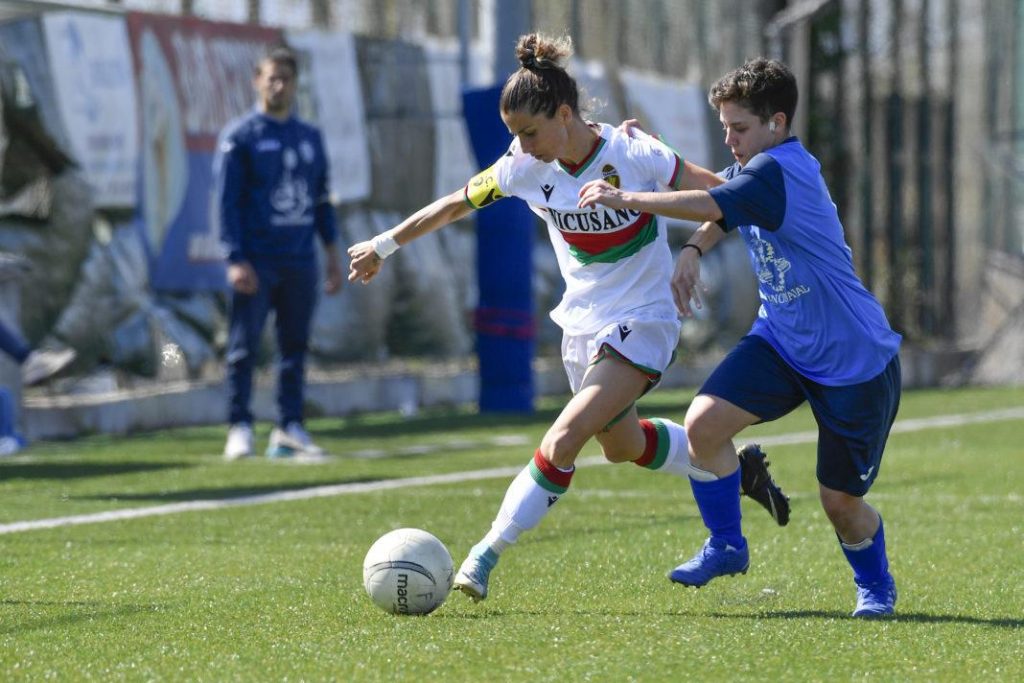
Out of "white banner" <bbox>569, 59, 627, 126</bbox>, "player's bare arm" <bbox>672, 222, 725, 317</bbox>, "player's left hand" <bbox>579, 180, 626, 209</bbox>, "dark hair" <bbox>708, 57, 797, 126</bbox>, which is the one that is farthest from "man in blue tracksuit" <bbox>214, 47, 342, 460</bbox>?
"white banner" <bbox>569, 59, 627, 126</bbox>

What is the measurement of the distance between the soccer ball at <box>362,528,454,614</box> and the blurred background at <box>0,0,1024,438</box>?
5.67 feet

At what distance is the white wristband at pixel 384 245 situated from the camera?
6234 mm

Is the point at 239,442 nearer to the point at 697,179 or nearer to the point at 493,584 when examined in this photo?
the point at 493,584

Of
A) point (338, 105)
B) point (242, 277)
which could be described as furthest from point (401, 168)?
point (242, 277)

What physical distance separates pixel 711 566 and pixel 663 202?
54.7 inches

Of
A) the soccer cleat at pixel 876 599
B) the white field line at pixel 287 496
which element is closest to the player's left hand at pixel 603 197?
the soccer cleat at pixel 876 599

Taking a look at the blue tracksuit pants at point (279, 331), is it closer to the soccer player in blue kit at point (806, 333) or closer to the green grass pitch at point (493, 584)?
the green grass pitch at point (493, 584)

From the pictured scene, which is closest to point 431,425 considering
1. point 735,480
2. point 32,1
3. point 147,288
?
point 147,288

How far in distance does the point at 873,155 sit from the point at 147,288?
41.3 ft

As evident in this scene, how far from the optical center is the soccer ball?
5586 millimetres

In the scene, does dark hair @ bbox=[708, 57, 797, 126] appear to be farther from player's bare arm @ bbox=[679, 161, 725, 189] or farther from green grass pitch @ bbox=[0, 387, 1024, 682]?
green grass pitch @ bbox=[0, 387, 1024, 682]

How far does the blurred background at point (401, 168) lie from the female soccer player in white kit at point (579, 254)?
12.6 inches

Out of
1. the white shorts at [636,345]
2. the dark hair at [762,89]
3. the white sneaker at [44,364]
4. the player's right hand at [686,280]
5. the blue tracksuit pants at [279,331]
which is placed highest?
the dark hair at [762,89]

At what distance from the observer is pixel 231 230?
11.1 metres
